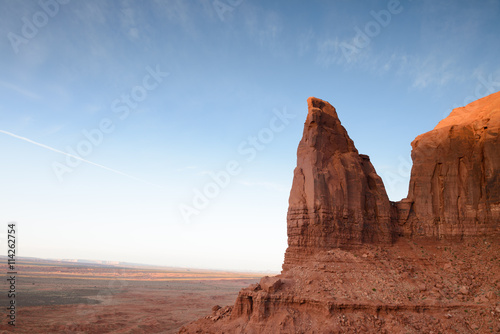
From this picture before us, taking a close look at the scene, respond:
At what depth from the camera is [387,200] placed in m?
32.8

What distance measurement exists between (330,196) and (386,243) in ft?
23.8

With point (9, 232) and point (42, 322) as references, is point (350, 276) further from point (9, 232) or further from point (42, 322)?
point (42, 322)

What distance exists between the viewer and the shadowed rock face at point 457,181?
30484 mm

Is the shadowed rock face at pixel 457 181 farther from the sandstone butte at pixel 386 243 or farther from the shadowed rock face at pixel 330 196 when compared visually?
the shadowed rock face at pixel 330 196

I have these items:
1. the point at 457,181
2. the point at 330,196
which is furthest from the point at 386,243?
the point at 457,181

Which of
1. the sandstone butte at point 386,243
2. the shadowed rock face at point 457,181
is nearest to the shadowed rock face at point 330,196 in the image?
the sandstone butte at point 386,243

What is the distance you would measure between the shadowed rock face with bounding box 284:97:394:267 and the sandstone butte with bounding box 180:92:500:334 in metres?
0.10

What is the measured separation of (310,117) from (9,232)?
27040mm

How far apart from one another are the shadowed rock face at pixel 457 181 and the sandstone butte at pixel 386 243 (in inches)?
3.6

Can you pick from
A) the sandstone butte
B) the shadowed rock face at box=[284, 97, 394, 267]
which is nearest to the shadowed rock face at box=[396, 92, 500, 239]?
the sandstone butte

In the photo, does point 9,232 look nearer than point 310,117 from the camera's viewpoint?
Yes

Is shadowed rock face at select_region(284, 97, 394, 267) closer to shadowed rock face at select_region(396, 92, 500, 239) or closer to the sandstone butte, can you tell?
the sandstone butte

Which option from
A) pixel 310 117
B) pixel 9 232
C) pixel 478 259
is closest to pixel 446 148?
pixel 478 259

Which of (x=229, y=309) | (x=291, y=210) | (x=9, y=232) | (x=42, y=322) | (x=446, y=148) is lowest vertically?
(x=42, y=322)
